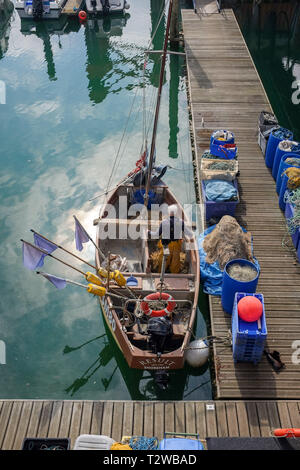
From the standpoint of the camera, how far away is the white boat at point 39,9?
30984 mm

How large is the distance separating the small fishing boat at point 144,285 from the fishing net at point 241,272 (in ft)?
3.32

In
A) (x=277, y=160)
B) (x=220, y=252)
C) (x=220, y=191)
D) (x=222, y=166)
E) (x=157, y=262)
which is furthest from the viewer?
(x=277, y=160)

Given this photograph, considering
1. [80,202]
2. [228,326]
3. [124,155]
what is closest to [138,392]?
[228,326]

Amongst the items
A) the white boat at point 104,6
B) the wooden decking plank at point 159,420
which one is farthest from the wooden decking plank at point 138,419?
the white boat at point 104,6

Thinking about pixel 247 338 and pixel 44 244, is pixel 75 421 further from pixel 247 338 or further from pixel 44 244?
pixel 247 338

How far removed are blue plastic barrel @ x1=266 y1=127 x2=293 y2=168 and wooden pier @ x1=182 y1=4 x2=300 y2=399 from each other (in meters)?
0.49

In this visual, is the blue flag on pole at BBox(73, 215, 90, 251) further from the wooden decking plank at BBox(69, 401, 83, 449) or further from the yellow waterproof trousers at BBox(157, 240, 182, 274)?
the wooden decking plank at BBox(69, 401, 83, 449)

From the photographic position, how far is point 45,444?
873cm

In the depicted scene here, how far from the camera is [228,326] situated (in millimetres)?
11773

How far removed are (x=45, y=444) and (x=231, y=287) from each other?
18.2 ft

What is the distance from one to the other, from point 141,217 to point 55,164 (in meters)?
6.83

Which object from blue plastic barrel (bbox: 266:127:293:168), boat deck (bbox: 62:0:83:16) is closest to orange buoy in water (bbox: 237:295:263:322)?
blue plastic barrel (bbox: 266:127:293:168)

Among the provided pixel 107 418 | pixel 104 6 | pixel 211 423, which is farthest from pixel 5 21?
pixel 211 423

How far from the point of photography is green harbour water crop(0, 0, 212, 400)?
479 inches
